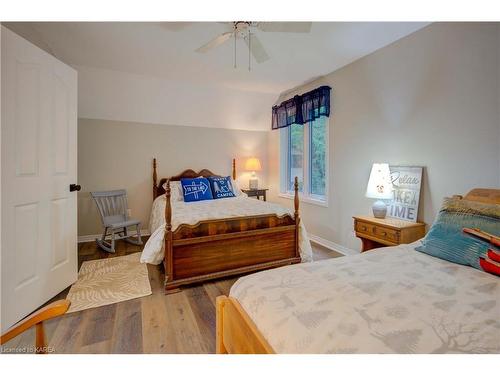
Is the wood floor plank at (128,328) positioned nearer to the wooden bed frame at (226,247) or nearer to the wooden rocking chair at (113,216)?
the wooden bed frame at (226,247)

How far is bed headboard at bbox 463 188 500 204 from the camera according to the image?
173cm

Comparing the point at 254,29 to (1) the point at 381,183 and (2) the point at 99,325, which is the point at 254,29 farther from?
(2) the point at 99,325

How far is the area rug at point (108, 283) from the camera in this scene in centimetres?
217

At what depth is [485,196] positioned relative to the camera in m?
1.80

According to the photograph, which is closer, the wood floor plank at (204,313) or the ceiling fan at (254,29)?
the wood floor plank at (204,313)

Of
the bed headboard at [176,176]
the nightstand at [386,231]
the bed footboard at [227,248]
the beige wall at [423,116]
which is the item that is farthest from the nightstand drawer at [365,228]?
the bed headboard at [176,176]

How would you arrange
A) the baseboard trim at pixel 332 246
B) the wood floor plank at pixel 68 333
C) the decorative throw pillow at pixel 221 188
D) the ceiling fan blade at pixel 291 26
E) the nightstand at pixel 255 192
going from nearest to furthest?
1. the wood floor plank at pixel 68 333
2. the ceiling fan blade at pixel 291 26
3. the baseboard trim at pixel 332 246
4. the decorative throw pillow at pixel 221 188
5. the nightstand at pixel 255 192

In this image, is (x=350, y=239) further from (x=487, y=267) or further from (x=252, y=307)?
(x=252, y=307)

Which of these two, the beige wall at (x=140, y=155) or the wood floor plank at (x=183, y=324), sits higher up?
the beige wall at (x=140, y=155)

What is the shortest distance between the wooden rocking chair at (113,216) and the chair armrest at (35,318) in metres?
2.67

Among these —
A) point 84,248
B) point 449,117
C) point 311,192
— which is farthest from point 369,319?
point 84,248

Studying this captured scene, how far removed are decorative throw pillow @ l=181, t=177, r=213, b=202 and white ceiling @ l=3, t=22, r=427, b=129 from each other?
4.96 ft

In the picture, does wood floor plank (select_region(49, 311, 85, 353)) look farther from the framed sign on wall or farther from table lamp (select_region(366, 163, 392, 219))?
the framed sign on wall
